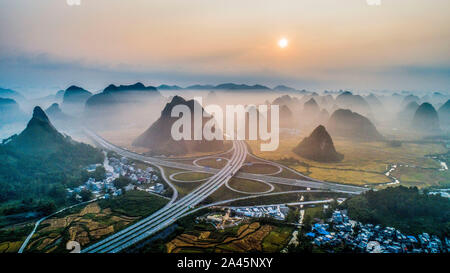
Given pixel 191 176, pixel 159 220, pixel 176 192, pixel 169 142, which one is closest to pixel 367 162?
pixel 191 176

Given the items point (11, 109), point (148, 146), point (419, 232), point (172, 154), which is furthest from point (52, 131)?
point (419, 232)

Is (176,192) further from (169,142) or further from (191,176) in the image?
(169,142)

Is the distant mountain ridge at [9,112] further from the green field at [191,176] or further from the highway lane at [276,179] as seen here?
the green field at [191,176]

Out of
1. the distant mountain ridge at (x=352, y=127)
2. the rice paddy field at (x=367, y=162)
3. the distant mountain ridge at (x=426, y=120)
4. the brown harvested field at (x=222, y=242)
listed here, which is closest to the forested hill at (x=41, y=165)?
the brown harvested field at (x=222, y=242)

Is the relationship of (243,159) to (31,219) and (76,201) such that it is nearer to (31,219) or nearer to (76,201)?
(76,201)

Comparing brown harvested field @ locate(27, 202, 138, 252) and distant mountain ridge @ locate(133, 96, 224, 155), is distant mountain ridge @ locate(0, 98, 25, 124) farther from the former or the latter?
brown harvested field @ locate(27, 202, 138, 252)

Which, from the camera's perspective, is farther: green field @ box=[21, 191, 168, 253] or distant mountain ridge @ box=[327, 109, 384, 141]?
distant mountain ridge @ box=[327, 109, 384, 141]

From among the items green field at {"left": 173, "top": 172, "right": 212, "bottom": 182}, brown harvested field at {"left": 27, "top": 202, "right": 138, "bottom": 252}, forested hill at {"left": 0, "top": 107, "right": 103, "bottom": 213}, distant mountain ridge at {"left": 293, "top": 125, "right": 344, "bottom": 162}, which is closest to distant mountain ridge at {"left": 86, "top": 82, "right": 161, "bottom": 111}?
forested hill at {"left": 0, "top": 107, "right": 103, "bottom": 213}

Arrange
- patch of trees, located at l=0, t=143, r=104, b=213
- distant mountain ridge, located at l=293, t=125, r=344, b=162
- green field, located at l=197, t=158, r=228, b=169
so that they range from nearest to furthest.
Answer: patch of trees, located at l=0, t=143, r=104, b=213
green field, located at l=197, t=158, r=228, b=169
distant mountain ridge, located at l=293, t=125, r=344, b=162
